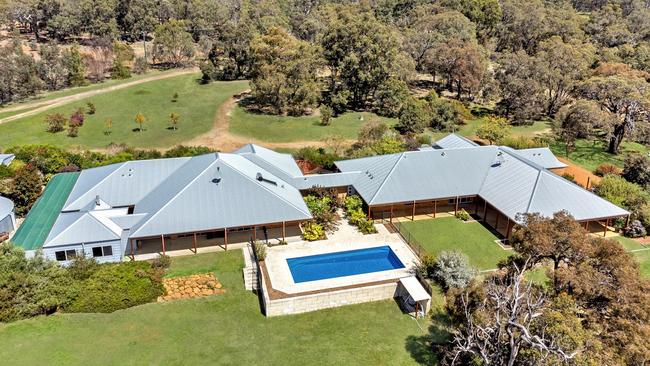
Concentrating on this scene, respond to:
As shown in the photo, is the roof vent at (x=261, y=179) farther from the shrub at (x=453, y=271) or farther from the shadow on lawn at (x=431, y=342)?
the shadow on lawn at (x=431, y=342)

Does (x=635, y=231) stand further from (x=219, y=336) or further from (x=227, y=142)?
(x=227, y=142)

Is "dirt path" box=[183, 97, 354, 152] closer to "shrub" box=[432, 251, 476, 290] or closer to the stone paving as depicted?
the stone paving

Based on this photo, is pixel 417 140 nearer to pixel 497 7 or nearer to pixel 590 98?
pixel 590 98

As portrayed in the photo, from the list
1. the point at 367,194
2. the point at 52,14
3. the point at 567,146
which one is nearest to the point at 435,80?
the point at 567,146

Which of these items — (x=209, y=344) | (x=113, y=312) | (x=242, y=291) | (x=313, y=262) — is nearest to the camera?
(x=209, y=344)

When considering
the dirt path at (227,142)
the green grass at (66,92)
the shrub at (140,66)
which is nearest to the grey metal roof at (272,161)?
the dirt path at (227,142)

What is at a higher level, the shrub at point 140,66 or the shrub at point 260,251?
the shrub at point 140,66

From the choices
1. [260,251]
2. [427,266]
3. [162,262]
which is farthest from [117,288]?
[427,266]
